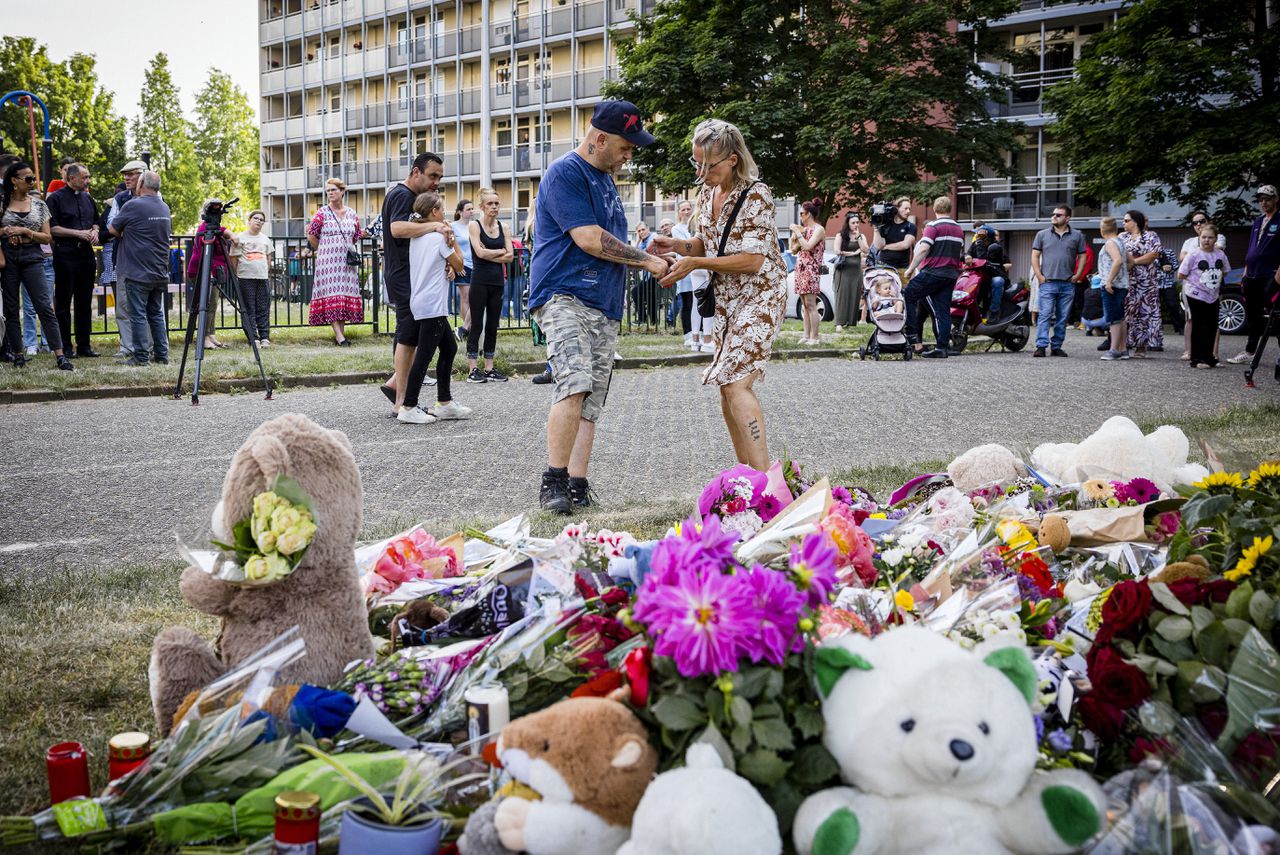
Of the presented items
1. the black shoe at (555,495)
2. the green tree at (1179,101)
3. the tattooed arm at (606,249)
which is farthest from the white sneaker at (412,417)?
the green tree at (1179,101)

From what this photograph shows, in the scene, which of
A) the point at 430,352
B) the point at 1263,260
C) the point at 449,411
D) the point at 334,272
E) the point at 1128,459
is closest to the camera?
the point at 1128,459

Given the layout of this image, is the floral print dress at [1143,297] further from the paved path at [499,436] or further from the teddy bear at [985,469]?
the teddy bear at [985,469]

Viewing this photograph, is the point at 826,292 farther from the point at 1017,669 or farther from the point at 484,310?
the point at 1017,669

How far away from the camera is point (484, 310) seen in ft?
41.3

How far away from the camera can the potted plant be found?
2.02 meters

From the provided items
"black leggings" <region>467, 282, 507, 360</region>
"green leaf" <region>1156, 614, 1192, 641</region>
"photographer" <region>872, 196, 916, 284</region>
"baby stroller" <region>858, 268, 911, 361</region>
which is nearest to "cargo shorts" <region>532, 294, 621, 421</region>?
"green leaf" <region>1156, 614, 1192, 641</region>

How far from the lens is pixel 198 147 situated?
60125 mm

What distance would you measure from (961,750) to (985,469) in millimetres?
2924

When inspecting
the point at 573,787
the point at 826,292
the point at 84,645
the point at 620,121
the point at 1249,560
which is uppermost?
the point at 620,121

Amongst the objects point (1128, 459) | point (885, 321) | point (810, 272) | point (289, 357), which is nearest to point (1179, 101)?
point (810, 272)

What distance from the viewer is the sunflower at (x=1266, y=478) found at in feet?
9.71

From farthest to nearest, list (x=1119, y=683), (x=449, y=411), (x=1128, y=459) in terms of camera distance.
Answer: (x=449, y=411) < (x=1128, y=459) < (x=1119, y=683)

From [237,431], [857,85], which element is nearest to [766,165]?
[857,85]

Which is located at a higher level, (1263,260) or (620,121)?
(620,121)
